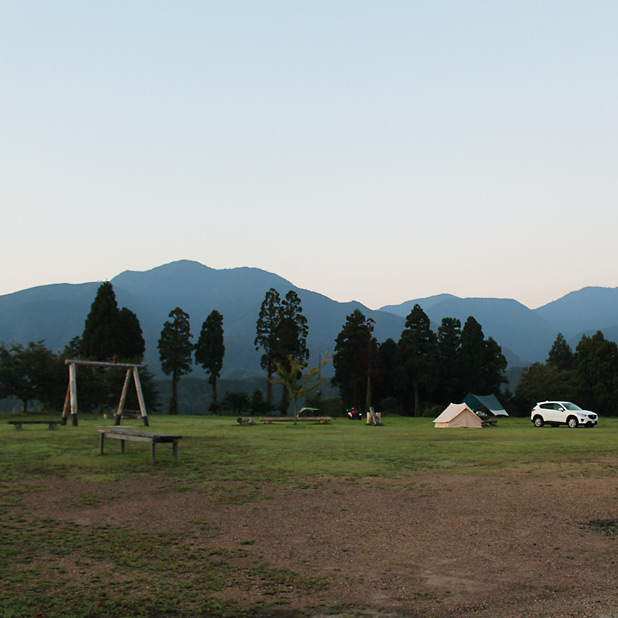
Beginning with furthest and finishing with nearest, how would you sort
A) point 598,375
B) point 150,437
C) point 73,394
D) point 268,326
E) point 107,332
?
point 268,326 → point 598,375 → point 107,332 → point 73,394 → point 150,437

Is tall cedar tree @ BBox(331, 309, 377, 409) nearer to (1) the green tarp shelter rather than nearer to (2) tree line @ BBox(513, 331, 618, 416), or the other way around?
(1) the green tarp shelter

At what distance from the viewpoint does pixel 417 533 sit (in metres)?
7.63

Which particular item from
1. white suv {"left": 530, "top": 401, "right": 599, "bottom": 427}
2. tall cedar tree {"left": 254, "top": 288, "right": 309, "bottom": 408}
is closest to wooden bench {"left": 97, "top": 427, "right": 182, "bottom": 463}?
white suv {"left": 530, "top": 401, "right": 599, "bottom": 427}

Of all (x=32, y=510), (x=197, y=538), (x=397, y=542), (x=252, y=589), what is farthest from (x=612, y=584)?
(x=32, y=510)

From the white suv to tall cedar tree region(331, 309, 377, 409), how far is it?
3108 cm

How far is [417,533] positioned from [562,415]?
107 ft

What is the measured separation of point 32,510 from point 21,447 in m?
10.5

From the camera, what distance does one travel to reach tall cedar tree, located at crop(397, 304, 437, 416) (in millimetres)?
67938

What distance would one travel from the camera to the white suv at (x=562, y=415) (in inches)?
1417

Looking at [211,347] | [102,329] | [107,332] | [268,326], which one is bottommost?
[211,347]

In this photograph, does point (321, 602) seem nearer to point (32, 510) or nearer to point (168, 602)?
point (168, 602)

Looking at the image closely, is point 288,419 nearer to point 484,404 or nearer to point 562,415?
point 562,415

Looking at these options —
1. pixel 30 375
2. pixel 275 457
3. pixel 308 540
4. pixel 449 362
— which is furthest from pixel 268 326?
pixel 308 540

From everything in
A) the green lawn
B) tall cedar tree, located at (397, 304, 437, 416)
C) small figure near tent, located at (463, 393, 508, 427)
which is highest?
tall cedar tree, located at (397, 304, 437, 416)
